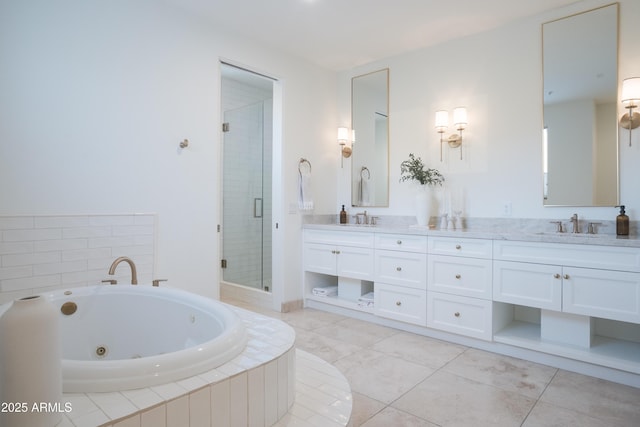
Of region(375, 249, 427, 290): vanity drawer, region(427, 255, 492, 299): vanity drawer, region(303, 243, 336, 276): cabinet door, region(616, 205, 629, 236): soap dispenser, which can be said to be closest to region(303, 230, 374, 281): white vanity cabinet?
region(303, 243, 336, 276): cabinet door

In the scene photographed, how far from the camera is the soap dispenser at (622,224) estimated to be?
8.72ft

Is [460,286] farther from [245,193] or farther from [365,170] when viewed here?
[245,193]

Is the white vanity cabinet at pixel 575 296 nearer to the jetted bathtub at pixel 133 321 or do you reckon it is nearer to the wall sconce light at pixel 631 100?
the wall sconce light at pixel 631 100

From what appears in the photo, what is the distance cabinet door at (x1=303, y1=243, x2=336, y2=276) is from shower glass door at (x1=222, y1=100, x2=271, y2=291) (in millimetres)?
658

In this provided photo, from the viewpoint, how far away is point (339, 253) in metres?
3.86

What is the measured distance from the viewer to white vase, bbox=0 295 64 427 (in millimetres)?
1034

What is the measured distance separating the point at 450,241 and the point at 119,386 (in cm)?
256

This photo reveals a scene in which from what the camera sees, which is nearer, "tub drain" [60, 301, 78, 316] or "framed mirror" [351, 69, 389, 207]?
"tub drain" [60, 301, 78, 316]

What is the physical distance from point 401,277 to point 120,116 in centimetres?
263

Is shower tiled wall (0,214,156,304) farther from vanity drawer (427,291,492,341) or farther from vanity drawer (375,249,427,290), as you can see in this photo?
vanity drawer (427,291,492,341)

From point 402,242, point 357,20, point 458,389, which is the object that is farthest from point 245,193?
point 458,389

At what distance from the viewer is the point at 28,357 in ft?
3.45

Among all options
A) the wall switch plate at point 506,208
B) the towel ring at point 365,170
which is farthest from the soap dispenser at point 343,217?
the wall switch plate at point 506,208

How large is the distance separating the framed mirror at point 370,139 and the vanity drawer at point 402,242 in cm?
78
